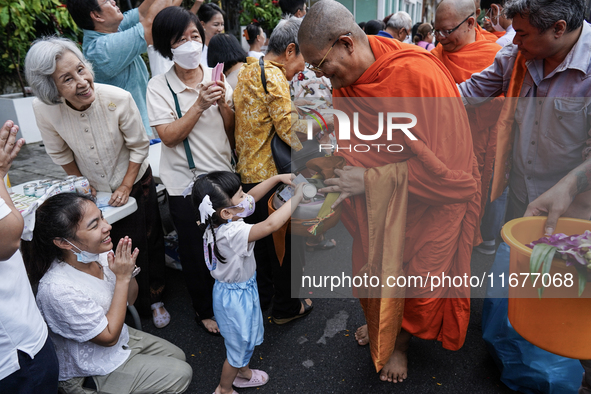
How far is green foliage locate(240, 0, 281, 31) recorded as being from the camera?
8.27 meters

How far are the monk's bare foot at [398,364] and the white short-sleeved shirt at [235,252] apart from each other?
93cm

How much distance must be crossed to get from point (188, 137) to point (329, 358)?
1.58 meters

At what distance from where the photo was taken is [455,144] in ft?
6.15

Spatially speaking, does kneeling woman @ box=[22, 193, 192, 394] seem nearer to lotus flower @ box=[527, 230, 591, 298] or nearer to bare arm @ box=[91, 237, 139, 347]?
bare arm @ box=[91, 237, 139, 347]

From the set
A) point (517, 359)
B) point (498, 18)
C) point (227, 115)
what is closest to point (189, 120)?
point (227, 115)

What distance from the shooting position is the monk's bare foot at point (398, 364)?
2.26 m

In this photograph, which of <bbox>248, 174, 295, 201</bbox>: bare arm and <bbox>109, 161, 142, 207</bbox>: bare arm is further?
<bbox>109, 161, 142, 207</bbox>: bare arm

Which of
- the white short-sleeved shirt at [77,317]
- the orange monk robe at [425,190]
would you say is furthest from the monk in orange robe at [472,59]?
the white short-sleeved shirt at [77,317]

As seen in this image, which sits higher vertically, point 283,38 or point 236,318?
point 283,38

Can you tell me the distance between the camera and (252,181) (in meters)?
2.51

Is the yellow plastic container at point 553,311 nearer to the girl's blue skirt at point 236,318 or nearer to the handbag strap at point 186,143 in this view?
the girl's blue skirt at point 236,318

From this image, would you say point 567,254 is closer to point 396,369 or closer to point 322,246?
point 396,369

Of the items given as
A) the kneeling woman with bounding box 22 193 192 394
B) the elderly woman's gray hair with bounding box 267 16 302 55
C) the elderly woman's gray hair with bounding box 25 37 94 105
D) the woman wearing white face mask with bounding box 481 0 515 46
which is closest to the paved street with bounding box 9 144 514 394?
the kneeling woman with bounding box 22 193 192 394

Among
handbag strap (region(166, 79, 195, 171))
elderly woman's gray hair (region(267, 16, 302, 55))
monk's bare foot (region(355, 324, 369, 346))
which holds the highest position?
elderly woman's gray hair (region(267, 16, 302, 55))
